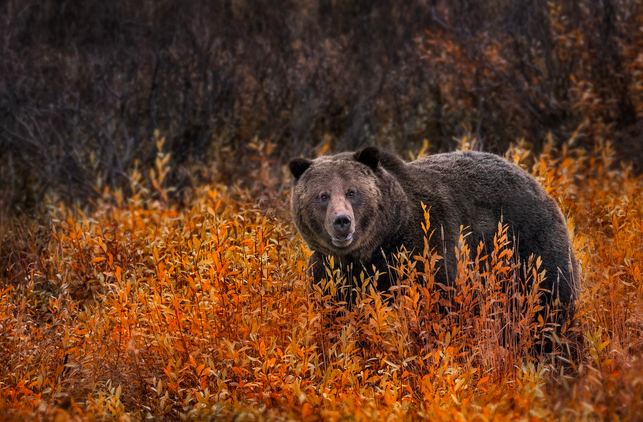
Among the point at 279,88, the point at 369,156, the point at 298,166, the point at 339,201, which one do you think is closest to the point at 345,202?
the point at 339,201

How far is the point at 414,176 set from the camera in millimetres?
4648

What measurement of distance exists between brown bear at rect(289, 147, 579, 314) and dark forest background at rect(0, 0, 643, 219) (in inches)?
161

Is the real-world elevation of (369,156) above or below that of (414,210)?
above

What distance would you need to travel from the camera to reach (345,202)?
4172mm

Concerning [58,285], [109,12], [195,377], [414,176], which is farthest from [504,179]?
[109,12]

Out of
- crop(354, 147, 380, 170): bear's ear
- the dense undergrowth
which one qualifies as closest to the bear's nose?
the dense undergrowth

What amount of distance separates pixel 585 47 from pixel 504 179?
5.64 metres

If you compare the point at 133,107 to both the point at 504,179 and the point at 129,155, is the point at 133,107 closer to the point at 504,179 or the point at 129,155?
the point at 129,155

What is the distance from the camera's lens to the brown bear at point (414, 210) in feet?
13.9

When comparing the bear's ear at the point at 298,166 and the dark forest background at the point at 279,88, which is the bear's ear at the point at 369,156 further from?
the dark forest background at the point at 279,88

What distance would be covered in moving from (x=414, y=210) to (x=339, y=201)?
548 millimetres

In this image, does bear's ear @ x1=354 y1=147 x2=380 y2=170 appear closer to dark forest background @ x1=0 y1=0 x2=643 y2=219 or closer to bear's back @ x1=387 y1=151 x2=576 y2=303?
bear's back @ x1=387 y1=151 x2=576 y2=303

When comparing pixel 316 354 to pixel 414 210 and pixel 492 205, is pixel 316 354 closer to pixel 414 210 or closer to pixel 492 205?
pixel 414 210

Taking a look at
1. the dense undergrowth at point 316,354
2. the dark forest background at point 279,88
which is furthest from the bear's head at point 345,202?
the dark forest background at point 279,88
